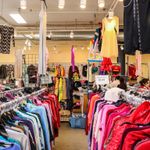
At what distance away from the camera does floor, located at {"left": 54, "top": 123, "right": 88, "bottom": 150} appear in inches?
275

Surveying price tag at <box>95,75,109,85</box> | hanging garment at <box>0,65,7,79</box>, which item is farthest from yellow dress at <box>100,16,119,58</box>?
hanging garment at <box>0,65,7,79</box>

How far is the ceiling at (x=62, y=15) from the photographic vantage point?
32.5ft

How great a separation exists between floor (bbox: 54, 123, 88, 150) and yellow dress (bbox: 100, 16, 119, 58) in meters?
2.45

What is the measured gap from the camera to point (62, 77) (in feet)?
38.5

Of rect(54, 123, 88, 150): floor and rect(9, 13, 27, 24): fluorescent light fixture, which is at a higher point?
rect(9, 13, 27, 24): fluorescent light fixture

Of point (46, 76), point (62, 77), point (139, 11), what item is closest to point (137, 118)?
point (139, 11)

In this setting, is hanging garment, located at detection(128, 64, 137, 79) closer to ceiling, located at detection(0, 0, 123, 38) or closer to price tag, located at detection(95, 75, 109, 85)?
ceiling, located at detection(0, 0, 123, 38)

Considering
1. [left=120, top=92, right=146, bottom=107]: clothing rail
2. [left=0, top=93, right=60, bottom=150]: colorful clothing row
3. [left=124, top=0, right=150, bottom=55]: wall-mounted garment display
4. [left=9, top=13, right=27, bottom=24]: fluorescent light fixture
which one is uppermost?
[left=9, top=13, right=27, bottom=24]: fluorescent light fixture

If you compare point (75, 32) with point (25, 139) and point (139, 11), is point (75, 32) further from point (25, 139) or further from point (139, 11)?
point (25, 139)

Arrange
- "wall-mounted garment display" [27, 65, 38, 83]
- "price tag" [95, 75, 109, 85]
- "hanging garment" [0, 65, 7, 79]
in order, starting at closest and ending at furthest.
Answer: "price tag" [95, 75, 109, 85] → "wall-mounted garment display" [27, 65, 38, 83] → "hanging garment" [0, 65, 7, 79]

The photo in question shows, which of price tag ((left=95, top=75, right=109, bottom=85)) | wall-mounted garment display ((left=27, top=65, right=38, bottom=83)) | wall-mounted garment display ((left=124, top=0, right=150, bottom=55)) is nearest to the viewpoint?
wall-mounted garment display ((left=124, top=0, right=150, bottom=55))

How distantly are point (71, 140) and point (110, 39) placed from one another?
311cm

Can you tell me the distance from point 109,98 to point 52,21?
868cm

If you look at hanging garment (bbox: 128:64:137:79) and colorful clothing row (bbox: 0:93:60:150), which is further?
hanging garment (bbox: 128:64:137:79)
